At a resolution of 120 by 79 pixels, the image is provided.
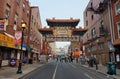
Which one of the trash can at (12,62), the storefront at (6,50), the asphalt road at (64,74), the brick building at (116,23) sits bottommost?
the asphalt road at (64,74)

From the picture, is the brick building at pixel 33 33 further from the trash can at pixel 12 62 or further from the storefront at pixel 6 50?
the trash can at pixel 12 62

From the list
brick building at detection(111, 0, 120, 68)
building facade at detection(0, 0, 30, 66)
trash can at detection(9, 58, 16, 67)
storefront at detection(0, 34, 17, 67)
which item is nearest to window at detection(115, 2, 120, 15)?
brick building at detection(111, 0, 120, 68)

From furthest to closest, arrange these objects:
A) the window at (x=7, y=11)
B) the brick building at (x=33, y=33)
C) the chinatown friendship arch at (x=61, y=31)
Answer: the chinatown friendship arch at (x=61, y=31) → the brick building at (x=33, y=33) → the window at (x=7, y=11)

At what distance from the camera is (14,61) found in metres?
22.3

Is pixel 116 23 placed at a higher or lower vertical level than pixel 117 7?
lower

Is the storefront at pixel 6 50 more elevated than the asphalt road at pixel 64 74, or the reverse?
the storefront at pixel 6 50

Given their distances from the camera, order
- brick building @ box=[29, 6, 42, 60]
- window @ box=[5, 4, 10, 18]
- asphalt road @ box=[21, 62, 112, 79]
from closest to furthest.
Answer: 1. asphalt road @ box=[21, 62, 112, 79]
2. window @ box=[5, 4, 10, 18]
3. brick building @ box=[29, 6, 42, 60]

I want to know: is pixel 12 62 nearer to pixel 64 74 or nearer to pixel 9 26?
pixel 9 26

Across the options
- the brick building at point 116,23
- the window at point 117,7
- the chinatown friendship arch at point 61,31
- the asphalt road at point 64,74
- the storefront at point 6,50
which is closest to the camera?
the asphalt road at point 64,74

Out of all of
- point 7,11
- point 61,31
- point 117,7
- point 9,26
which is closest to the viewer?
point 7,11

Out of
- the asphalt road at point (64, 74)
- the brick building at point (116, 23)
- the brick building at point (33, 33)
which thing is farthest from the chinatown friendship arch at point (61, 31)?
the asphalt road at point (64, 74)

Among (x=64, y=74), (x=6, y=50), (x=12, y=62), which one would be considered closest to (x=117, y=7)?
(x=64, y=74)

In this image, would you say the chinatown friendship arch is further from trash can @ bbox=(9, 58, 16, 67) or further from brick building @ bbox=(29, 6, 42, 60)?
trash can @ bbox=(9, 58, 16, 67)

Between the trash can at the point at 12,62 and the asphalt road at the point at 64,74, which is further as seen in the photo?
the trash can at the point at 12,62
